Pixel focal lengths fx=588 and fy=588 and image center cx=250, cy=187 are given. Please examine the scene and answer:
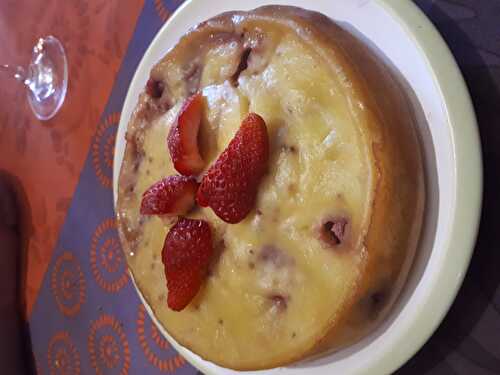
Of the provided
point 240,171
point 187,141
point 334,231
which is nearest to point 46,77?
point 187,141

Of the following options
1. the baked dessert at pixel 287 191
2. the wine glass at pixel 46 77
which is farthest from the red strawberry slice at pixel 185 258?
the wine glass at pixel 46 77

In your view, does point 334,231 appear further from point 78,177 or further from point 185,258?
point 78,177

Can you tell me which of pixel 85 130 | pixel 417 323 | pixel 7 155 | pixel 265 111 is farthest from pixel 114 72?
pixel 417 323

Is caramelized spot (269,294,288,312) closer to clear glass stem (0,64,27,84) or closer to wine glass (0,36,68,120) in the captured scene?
wine glass (0,36,68,120)

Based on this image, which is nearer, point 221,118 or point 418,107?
point 418,107

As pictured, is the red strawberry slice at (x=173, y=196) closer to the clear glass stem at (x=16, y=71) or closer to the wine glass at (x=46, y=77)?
the wine glass at (x=46, y=77)

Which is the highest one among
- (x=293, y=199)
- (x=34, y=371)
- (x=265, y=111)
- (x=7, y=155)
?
(x=265, y=111)

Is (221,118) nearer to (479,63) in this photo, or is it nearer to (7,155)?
(479,63)
